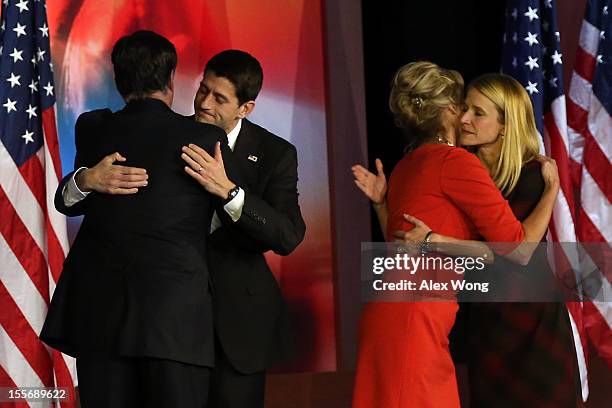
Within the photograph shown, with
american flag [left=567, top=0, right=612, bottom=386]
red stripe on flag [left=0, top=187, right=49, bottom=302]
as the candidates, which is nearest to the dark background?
american flag [left=567, top=0, right=612, bottom=386]

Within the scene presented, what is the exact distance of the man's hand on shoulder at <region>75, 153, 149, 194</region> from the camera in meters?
2.36

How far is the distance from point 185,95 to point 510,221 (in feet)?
9.45

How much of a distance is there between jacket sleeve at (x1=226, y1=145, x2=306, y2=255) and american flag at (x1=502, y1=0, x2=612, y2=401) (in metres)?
1.99

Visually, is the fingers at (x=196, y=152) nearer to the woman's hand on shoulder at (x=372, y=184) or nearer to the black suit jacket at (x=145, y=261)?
the black suit jacket at (x=145, y=261)

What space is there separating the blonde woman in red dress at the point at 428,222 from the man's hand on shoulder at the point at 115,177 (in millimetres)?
817

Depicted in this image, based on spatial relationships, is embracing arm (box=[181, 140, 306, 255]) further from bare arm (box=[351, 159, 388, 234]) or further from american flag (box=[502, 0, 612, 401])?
american flag (box=[502, 0, 612, 401])

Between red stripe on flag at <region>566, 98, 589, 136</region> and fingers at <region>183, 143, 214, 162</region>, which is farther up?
red stripe on flag at <region>566, 98, 589, 136</region>

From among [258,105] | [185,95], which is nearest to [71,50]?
[185,95]

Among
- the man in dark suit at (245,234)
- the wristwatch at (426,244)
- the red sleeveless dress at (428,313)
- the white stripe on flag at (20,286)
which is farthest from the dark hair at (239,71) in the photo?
the white stripe on flag at (20,286)

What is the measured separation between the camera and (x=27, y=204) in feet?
13.6

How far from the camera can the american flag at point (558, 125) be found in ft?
14.7

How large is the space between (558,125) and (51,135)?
237 cm

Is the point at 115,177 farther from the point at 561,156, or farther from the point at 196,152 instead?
the point at 561,156

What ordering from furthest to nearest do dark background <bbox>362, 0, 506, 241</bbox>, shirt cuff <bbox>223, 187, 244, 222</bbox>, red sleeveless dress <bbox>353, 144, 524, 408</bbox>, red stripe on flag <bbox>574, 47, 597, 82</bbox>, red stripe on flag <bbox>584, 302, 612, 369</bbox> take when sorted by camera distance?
dark background <bbox>362, 0, 506, 241</bbox>, red stripe on flag <bbox>574, 47, 597, 82</bbox>, red stripe on flag <bbox>584, 302, 612, 369</bbox>, red sleeveless dress <bbox>353, 144, 524, 408</bbox>, shirt cuff <bbox>223, 187, 244, 222</bbox>
